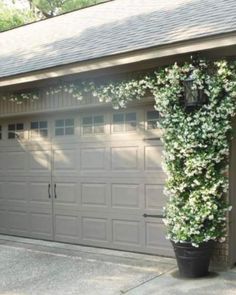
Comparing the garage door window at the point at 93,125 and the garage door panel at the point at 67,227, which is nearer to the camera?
the garage door window at the point at 93,125

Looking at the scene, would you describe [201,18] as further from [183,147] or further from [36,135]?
[36,135]

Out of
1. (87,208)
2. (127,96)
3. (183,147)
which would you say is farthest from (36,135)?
(183,147)

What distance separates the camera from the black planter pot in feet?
17.6

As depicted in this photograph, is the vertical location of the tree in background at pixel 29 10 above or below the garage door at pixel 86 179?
above

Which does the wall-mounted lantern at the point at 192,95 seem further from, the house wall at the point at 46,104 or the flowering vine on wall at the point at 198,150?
the house wall at the point at 46,104

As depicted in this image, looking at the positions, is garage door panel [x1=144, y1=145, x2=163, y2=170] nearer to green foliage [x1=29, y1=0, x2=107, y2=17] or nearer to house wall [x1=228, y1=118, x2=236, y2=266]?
house wall [x1=228, y1=118, x2=236, y2=266]

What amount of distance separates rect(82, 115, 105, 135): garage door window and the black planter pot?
240cm

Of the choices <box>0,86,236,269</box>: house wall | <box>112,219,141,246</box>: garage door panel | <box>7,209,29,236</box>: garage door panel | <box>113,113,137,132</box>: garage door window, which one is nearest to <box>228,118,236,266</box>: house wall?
<box>0,86,236,269</box>: house wall

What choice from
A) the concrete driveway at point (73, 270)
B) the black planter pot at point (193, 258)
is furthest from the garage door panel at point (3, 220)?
the black planter pot at point (193, 258)

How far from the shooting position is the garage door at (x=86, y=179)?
21.4 feet

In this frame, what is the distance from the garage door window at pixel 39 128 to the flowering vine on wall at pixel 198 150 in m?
2.67

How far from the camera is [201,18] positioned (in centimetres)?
613

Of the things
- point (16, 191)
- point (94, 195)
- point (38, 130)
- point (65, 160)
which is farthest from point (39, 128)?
point (94, 195)

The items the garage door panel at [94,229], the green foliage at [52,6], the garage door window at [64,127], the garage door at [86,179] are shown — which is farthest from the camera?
the green foliage at [52,6]
